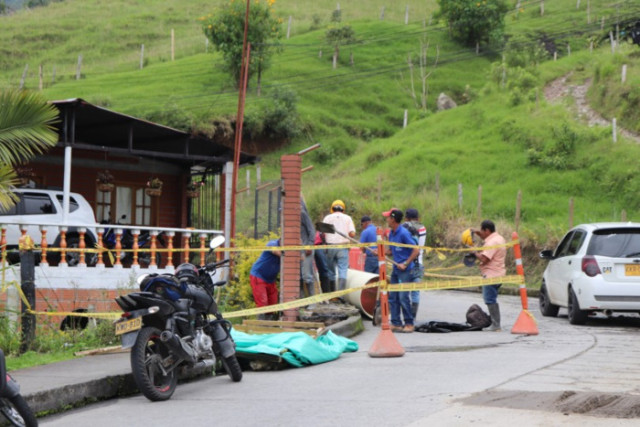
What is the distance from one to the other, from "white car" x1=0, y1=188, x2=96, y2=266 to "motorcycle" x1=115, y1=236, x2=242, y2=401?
847 centimetres

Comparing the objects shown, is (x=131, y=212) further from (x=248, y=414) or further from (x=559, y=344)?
(x=248, y=414)

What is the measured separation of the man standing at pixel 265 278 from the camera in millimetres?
13203

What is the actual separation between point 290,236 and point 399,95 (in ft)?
162

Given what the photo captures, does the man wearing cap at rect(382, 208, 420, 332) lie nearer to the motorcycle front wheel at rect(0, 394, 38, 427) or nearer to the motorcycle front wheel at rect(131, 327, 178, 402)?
the motorcycle front wheel at rect(131, 327, 178, 402)

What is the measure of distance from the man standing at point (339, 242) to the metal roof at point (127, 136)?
5.06 meters

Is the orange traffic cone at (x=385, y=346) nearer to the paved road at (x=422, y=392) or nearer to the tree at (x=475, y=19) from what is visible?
the paved road at (x=422, y=392)

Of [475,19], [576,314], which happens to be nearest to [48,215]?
[576,314]

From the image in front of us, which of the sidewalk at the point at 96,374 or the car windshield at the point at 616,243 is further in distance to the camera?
the car windshield at the point at 616,243

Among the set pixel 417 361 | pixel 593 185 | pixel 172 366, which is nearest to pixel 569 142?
pixel 593 185

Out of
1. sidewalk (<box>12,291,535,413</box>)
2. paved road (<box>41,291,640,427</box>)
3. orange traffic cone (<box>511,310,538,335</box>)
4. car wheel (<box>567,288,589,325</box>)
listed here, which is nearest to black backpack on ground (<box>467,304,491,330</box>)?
sidewalk (<box>12,291,535,413</box>)

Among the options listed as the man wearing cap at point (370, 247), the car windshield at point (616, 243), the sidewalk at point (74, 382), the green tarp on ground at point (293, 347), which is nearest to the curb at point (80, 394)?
the sidewalk at point (74, 382)

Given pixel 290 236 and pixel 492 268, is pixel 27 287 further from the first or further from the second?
pixel 492 268

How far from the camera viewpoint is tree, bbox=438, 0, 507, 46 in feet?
210

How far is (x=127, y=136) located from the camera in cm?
2209
